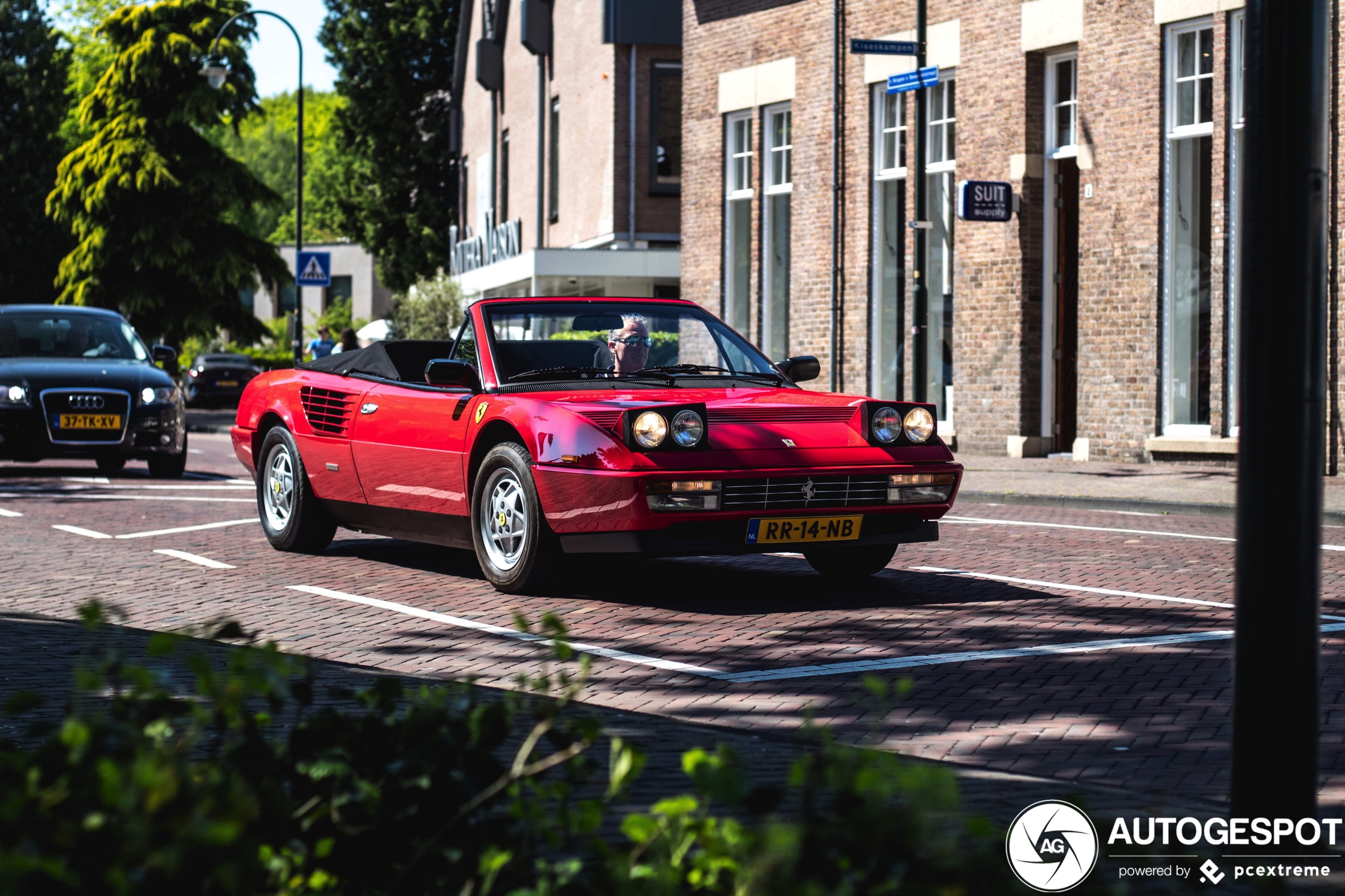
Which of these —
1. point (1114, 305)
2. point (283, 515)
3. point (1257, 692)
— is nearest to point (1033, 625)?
point (1257, 692)

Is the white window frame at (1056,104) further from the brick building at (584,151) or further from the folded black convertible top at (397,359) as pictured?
the folded black convertible top at (397,359)

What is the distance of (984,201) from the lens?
1977 centimetres

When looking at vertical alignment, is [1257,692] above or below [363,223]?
below

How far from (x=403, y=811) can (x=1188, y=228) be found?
17770mm

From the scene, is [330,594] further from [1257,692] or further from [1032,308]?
[1032,308]

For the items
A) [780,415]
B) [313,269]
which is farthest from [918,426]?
[313,269]

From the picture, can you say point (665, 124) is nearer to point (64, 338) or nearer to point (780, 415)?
point (64, 338)

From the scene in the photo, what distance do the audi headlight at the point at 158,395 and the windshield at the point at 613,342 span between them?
883 cm

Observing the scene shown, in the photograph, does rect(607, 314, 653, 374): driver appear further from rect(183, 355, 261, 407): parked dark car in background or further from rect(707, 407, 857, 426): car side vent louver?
rect(183, 355, 261, 407): parked dark car in background

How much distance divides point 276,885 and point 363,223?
52.3 m

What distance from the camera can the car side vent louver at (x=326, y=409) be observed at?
10148mm

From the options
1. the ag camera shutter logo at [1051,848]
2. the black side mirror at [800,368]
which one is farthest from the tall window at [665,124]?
the ag camera shutter logo at [1051,848]

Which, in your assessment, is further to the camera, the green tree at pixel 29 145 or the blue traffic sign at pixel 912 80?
the green tree at pixel 29 145

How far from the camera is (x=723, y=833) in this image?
2434mm
